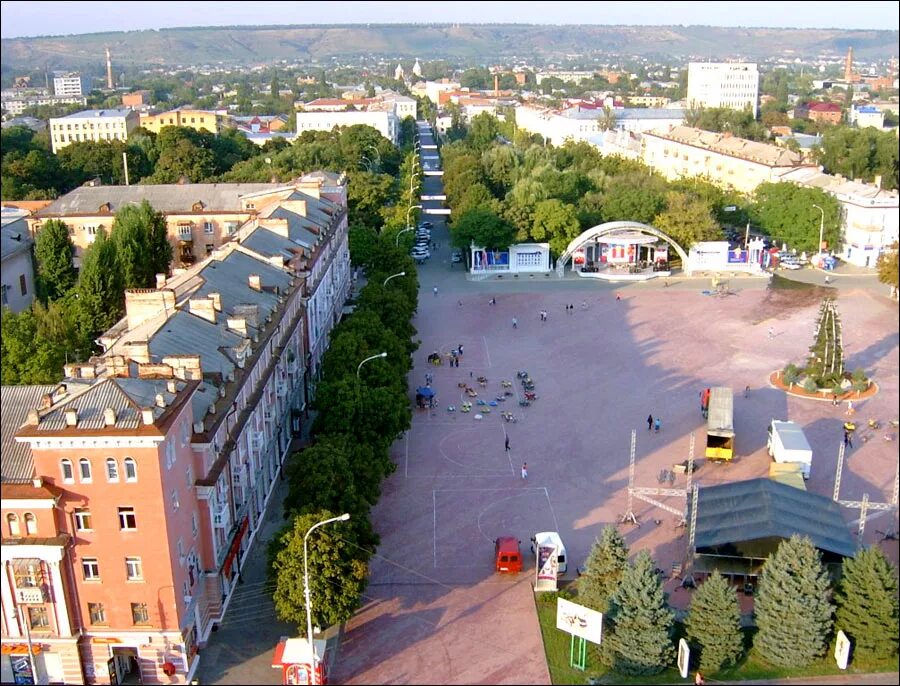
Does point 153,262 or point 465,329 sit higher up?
point 153,262

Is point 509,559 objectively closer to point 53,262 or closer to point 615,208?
point 53,262

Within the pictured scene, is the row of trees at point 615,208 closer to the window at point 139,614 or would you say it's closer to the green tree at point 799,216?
the green tree at point 799,216

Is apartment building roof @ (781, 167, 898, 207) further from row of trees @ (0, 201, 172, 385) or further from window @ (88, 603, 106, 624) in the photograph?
window @ (88, 603, 106, 624)

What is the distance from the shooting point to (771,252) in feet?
229

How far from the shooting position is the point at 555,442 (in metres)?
36.8

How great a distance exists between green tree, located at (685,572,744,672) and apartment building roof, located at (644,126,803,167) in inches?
2591

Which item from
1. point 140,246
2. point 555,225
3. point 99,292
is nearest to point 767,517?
point 99,292

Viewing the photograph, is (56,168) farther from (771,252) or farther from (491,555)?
(491,555)

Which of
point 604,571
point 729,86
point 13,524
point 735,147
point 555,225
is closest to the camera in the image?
point 13,524

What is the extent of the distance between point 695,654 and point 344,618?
9303mm

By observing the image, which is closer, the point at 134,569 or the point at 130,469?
the point at 130,469

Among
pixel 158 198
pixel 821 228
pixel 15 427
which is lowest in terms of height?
pixel 821 228

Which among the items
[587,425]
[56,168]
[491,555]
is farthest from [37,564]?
[56,168]

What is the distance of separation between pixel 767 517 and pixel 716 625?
5.39m
